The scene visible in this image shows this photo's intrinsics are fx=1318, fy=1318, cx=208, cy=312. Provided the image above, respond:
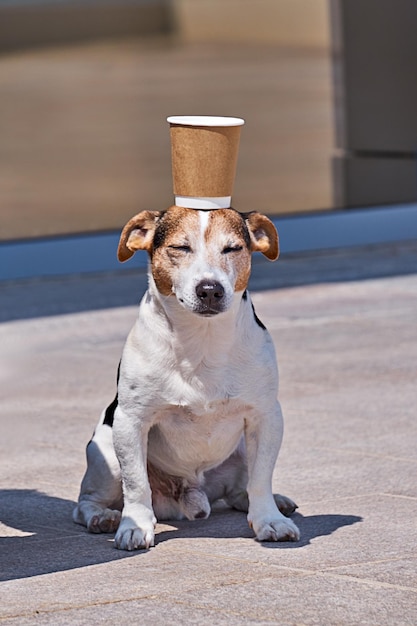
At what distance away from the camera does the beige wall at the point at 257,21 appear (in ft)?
→ 39.8

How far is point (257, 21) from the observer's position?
12422 mm

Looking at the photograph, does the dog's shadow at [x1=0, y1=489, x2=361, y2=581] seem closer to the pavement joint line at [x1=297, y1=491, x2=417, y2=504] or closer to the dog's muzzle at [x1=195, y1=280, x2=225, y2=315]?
the pavement joint line at [x1=297, y1=491, x2=417, y2=504]

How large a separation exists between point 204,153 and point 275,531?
1288mm

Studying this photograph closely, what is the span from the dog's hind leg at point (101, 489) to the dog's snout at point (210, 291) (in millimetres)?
789

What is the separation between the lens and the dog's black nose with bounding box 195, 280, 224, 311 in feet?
13.7

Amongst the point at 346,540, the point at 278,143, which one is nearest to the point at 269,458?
the point at 346,540

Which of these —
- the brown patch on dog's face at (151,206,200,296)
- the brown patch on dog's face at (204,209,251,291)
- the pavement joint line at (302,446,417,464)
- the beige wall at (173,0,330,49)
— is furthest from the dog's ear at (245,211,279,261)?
the beige wall at (173,0,330,49)

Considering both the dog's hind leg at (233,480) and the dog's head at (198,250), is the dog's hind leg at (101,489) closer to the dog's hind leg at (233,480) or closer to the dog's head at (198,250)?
the dog's hind leg at (233,480)

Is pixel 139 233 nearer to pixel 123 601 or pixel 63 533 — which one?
pixel 63 533

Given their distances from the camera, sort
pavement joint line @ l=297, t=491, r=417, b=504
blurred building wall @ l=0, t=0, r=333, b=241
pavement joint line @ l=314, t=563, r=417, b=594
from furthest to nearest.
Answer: blurred building wall @ l=0, t=0, r=333, b=241, pavement joint line @ l=297, t=491, r=417, b=504, pavement joint line @ l=314, t=563, r=417, b=594

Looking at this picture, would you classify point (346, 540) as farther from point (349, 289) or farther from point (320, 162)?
point (320, 162)

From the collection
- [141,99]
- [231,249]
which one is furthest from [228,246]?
[141,99]

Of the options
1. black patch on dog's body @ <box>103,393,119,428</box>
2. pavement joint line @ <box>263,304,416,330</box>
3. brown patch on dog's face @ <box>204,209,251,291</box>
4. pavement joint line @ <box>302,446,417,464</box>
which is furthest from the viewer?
pavement joint line @ <box>263,304,416,330</box>

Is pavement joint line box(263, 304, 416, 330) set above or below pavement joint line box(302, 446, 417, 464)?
below
